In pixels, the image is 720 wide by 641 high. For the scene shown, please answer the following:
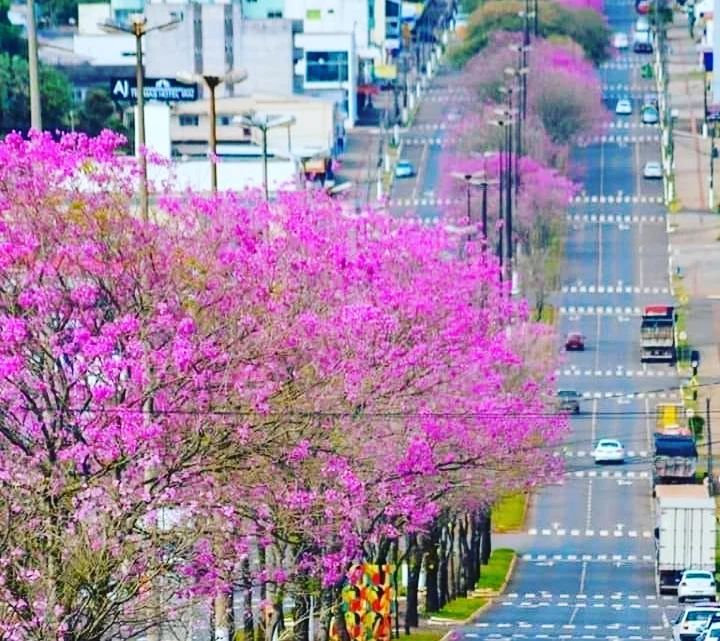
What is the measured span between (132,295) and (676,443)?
239 feet

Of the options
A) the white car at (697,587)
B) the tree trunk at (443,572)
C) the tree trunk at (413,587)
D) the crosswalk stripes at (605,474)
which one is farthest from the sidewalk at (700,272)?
the tree trunk at (413,587)

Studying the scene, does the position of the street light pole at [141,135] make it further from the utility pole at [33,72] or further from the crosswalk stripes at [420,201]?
the crosswalk stripes at [420,201]

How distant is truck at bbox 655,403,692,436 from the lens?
13862 cm

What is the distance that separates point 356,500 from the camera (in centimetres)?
6181

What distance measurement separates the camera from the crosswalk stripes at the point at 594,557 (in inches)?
4616

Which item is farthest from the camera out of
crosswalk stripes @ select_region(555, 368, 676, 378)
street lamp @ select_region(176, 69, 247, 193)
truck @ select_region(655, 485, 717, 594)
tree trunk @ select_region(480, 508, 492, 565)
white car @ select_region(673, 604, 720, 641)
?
crosswalk stripes @ select_region(555, 368, 676, 378)

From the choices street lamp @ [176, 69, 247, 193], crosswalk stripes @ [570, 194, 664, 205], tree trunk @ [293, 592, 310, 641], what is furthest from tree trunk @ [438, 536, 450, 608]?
crosswalk stripes @ [570, 194, 664, 205]

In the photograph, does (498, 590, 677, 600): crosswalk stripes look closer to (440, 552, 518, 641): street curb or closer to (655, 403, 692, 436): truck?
(440, 552, 518, 641): street curb

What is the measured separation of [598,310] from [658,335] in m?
15.0

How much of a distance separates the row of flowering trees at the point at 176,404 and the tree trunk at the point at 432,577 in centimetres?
2438

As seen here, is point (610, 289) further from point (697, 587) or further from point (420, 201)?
point (697, 587)

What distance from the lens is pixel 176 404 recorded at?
174ft

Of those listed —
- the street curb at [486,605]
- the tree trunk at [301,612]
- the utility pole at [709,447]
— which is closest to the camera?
the tree trunk at [301,612]

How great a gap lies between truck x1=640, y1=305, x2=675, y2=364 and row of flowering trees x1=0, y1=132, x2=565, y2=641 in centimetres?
8344
